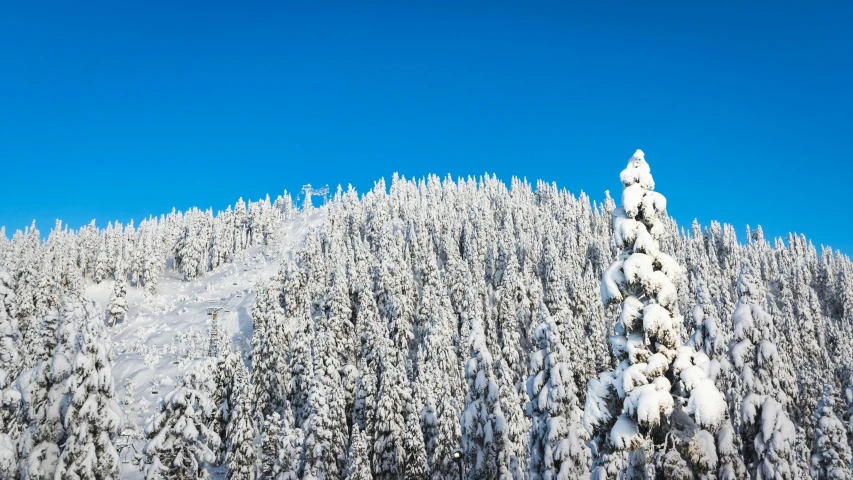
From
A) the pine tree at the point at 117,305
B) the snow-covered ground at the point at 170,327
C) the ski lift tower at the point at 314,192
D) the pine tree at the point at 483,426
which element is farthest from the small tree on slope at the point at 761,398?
the ski lift tower at the point at 314,192

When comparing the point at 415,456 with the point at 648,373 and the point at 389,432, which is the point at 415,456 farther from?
the point at 648,373

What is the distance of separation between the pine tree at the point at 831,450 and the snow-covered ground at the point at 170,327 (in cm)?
Answer: 3152

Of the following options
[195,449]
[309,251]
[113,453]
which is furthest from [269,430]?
[309,251]

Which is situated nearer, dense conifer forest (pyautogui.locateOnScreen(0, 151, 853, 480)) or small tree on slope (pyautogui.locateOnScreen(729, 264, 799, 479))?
dense conifer forest (pyautogui.locateOnScreen(0, 151, 853, 480))

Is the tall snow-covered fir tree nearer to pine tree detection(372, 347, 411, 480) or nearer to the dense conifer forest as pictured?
the dense conifer forest

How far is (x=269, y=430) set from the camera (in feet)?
123

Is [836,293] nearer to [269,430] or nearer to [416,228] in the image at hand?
[416,228]

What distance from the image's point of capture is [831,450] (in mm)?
26234

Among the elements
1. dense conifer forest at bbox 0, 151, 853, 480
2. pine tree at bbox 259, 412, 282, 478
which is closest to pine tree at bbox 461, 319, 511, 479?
dense conifer forest at bbox 0, 151, 853, 480

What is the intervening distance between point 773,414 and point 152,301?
103015 millimetres

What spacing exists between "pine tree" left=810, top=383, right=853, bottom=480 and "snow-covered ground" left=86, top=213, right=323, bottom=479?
31522mm

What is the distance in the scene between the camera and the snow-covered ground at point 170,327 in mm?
56875

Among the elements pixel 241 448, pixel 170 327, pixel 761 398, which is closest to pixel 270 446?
pixel 241 448

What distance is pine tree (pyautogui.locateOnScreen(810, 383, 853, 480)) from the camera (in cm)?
2614
